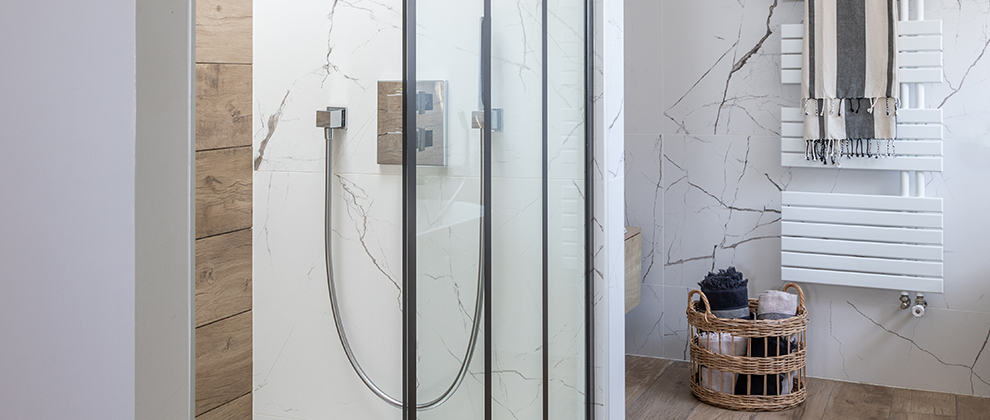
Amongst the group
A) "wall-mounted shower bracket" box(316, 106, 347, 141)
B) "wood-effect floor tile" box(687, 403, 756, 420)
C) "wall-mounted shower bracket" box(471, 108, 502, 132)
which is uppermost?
"wall-mounted shower bracket" box(316, 106, 347, 141)

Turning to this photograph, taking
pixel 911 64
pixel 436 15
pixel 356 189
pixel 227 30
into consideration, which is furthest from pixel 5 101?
pixel 911 64

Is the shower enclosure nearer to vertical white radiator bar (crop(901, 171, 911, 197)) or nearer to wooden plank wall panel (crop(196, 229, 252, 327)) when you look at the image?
wooden plank wall panel (crop(196, 229, 252, 327))

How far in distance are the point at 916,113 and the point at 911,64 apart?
0.16 metres

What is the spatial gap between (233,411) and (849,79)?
2.22 meters

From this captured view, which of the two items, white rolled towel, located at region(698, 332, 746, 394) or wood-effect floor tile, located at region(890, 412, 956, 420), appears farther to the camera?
white rolled towel, located at region(698, 332, 746, 394)

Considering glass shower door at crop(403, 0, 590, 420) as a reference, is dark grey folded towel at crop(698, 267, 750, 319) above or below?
below

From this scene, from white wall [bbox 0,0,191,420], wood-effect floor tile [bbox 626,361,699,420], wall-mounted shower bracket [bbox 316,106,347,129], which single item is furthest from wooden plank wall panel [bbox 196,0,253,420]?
white wall [bbox 0,0,191,420]

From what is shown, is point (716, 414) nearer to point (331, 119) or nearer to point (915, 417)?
point (915, 417)

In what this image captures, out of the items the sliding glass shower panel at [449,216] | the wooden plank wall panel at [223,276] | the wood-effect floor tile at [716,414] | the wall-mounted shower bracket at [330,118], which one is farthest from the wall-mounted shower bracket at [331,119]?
the wood-effect floor tile at [716,414]

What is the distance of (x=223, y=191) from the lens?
1744mm

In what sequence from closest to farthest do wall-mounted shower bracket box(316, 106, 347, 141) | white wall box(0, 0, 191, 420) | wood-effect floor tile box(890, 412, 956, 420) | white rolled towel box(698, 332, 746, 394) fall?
white wall box(0, 0, 191, 420)
wall-mounted shower bracket box(316, 106, 347, 141)
wood-effect floor tile box(890, 412, 956, 420)
white rolled towel box(698, 332, 746, 394)

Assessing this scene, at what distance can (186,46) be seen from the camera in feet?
1.41

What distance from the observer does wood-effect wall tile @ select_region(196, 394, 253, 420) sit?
1762mm

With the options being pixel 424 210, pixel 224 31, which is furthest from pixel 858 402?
pixel 224 31
